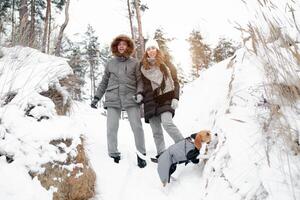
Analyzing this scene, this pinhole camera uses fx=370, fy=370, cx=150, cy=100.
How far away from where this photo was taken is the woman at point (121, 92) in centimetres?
502

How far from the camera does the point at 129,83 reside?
16.8ft

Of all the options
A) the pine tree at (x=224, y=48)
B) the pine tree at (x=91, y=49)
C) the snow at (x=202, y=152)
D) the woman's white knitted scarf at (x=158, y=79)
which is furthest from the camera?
the pine tree at (x=91, y=49)

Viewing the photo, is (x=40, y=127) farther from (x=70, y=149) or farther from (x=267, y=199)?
(x=267, y=199)

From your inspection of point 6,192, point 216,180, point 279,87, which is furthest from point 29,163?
point 279,87

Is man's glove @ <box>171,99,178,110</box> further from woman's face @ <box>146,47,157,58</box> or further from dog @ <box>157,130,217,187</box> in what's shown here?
dog @ <box>157,130,217,187</box>

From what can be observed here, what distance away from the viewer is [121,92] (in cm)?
505

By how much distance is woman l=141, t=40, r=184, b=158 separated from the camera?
4747 mm

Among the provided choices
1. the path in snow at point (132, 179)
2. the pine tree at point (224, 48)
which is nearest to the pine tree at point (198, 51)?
the pine tree at point (224, 48)

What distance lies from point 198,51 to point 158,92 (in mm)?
17228

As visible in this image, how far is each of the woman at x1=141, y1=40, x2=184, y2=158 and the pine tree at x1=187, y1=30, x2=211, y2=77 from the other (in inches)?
581

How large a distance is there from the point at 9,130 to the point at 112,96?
1842mm

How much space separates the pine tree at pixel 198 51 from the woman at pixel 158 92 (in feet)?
48.4

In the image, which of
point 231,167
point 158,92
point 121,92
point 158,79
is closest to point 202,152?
point 231,167

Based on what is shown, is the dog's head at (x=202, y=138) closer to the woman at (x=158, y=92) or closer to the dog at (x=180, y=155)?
Result: the dog at (x=180, y=155)
